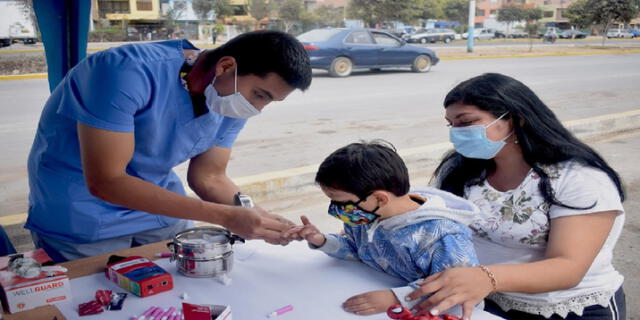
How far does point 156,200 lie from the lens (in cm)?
160

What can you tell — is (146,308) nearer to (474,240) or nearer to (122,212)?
(122,212)

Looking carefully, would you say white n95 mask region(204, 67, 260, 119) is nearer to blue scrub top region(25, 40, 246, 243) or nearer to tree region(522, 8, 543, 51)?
blue scrub top region(25, 40, 246, 243)

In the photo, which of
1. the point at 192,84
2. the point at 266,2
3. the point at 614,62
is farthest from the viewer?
the point at 266,2

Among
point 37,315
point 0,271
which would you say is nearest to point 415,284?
point 37,315

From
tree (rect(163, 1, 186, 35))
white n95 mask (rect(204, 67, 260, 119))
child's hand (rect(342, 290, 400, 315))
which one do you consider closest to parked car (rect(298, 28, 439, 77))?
tree (rect(163, 1, 186, 35))

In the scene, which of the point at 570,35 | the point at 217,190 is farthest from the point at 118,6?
the point at 570,35

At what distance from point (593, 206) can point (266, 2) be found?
120ft

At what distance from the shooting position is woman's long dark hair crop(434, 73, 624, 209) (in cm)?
169

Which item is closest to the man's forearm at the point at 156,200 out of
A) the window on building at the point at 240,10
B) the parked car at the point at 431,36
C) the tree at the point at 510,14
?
the parked car at the point at 431,36

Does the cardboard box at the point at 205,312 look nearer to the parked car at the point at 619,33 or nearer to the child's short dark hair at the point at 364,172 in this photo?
the child's short dark hair at the point at 364,172

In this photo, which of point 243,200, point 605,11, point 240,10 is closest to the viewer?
point 243,200

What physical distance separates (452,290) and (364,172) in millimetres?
371

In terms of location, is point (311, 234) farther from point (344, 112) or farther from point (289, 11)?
point (289, 11)

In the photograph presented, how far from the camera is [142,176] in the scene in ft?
5.98
